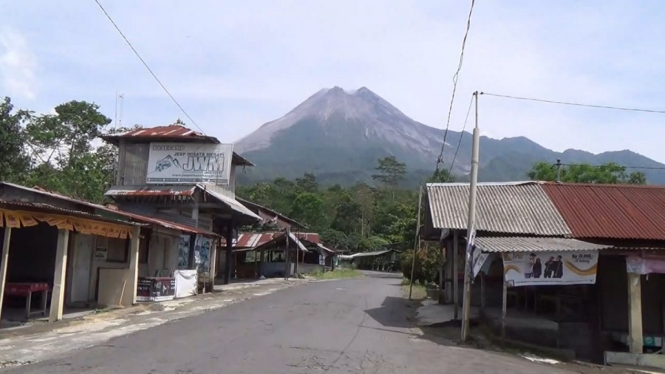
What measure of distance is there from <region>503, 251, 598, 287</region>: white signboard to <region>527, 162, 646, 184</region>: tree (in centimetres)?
3470

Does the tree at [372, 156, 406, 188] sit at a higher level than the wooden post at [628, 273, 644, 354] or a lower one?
higher

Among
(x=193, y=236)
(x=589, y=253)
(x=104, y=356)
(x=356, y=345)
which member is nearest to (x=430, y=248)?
(x=193, y=236)

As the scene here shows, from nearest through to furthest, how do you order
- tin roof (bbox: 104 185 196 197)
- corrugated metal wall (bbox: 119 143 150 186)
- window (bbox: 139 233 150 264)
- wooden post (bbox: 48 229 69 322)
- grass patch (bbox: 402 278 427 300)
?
wooden post (bbox: 48 229 69 322)
window (bbox: 139 233 150 264)
tin roof (bbox: 104 185 196 197)
corrugated metal wall (bbox: 119 143 150 186)
grass patch (bbox: 402 278 427 300)

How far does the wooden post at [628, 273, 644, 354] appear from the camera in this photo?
13484mm

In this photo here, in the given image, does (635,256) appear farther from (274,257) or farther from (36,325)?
(274,257)

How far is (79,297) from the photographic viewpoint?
17.7 metres

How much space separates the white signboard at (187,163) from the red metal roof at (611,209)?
1341 cm

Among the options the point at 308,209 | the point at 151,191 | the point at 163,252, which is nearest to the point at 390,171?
the point at 308,209

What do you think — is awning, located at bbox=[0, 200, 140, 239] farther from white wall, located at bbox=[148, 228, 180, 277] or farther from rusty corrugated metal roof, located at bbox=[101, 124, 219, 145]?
rusty corrugated metal roof, located at bbox=[101, 124, 219, 145]

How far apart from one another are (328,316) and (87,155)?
96.7 ft

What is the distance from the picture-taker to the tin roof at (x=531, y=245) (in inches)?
550

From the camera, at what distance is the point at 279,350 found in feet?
35.0

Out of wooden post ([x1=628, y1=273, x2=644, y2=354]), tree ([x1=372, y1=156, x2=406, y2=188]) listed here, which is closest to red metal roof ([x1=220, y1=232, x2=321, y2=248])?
wooden post ([x1=628, y1=273, x2=644, y2=354])

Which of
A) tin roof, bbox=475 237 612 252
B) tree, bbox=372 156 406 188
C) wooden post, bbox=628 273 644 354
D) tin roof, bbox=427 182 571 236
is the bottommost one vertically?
wooden post, bbox=628 273 644 354
